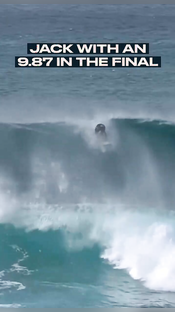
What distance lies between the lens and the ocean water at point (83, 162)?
11.3 meters

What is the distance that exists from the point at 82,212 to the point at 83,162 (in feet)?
2.75

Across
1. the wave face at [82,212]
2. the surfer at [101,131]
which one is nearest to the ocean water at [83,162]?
the wave face at [82,212]

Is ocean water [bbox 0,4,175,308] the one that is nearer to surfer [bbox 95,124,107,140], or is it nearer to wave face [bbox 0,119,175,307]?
wave face [bbox 0,119,175,307]

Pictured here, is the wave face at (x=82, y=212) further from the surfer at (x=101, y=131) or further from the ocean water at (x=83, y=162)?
the surfer at (x=101, y=131)

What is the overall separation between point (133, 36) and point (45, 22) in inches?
59.0

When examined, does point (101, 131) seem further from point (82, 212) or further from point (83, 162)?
point (82, 212)

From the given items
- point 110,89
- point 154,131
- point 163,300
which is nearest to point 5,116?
point 110,89

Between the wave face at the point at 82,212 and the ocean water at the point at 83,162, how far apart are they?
0.05 ft

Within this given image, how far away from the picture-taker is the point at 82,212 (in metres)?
11.4

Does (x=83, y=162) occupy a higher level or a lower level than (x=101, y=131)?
lower

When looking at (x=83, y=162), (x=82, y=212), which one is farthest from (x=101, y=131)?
→ (x=82, y=212)

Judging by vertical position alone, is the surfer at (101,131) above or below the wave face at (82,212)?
above

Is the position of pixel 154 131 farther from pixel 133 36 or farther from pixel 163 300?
pixel 163 300

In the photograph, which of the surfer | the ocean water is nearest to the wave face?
the ocean water
